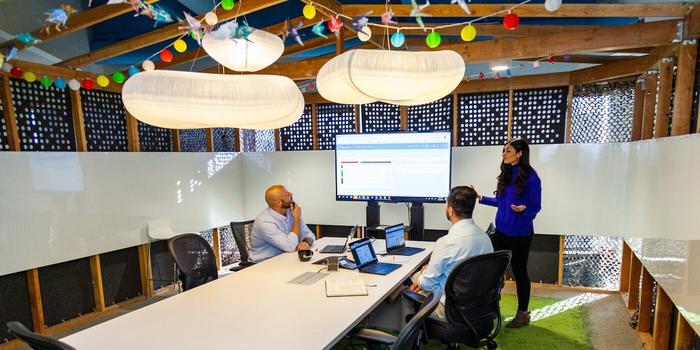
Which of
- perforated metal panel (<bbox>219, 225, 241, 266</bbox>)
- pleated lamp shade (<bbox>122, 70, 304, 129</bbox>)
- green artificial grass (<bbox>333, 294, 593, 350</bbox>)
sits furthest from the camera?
perforated metal panel (<bbox>219, 225, 241, 266</bbox>)

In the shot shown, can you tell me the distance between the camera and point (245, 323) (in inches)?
70.0

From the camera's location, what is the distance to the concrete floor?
114 inches

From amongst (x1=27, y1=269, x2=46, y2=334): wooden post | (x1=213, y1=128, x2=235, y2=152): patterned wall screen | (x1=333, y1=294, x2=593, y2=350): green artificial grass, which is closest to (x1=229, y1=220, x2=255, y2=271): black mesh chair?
(x1=333, y1=294, x2=593, y2=350): green artificial grass

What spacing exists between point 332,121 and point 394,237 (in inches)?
91.3

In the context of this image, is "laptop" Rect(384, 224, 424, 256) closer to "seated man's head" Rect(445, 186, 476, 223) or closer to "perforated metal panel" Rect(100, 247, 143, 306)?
"seated man's head" Rect(445, 186, 476, 223)

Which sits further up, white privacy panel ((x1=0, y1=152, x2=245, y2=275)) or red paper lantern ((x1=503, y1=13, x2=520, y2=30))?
red paper lantern ((x1=503, y1=13, x2=520, y2=30))

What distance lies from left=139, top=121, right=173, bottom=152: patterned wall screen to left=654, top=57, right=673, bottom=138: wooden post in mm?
4855

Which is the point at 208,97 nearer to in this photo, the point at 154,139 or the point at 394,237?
the point at 394,237

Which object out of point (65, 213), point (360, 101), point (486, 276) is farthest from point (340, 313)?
point (65, 213)

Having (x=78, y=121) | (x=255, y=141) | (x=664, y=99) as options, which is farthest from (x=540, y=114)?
(x=78, y=121)

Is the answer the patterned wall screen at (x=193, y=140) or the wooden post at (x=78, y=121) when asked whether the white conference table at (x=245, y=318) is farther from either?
the patterned wall screen at (x=193, y=140)

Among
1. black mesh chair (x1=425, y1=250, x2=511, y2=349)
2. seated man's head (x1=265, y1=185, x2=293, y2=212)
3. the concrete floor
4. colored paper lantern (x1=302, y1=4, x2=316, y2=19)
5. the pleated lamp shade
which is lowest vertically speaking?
the concrete floor

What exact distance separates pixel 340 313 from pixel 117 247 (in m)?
3.06

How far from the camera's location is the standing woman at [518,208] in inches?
115
